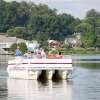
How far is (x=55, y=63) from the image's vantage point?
166ft

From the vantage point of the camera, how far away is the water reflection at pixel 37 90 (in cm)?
3762

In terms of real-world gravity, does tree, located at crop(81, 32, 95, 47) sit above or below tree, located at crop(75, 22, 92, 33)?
below

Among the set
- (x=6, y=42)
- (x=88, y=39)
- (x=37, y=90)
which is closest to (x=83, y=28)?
(x=88, y=39)

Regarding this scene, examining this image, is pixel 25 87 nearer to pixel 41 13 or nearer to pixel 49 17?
pixel 49 17

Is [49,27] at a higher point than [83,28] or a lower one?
higher

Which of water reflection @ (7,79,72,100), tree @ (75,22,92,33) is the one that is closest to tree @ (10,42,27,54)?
tree @ (75,22,92,33)

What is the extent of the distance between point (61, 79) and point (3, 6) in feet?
491

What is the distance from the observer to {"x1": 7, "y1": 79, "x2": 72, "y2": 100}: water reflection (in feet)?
123

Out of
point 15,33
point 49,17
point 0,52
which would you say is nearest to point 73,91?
point 0,52

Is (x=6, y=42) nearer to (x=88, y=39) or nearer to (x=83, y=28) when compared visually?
(x=88, y=39)

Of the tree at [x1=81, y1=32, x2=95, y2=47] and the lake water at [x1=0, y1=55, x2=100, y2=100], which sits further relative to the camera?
the tree at [x1=81, y1=32, x2=95, y2=47]

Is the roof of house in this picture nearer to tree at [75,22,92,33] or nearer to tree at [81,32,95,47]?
tree at [81,32,95,47]

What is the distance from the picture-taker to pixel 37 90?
4222cm

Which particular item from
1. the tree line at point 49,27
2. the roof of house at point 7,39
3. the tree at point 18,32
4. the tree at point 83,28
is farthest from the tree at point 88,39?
the roof of house at point 7,39
